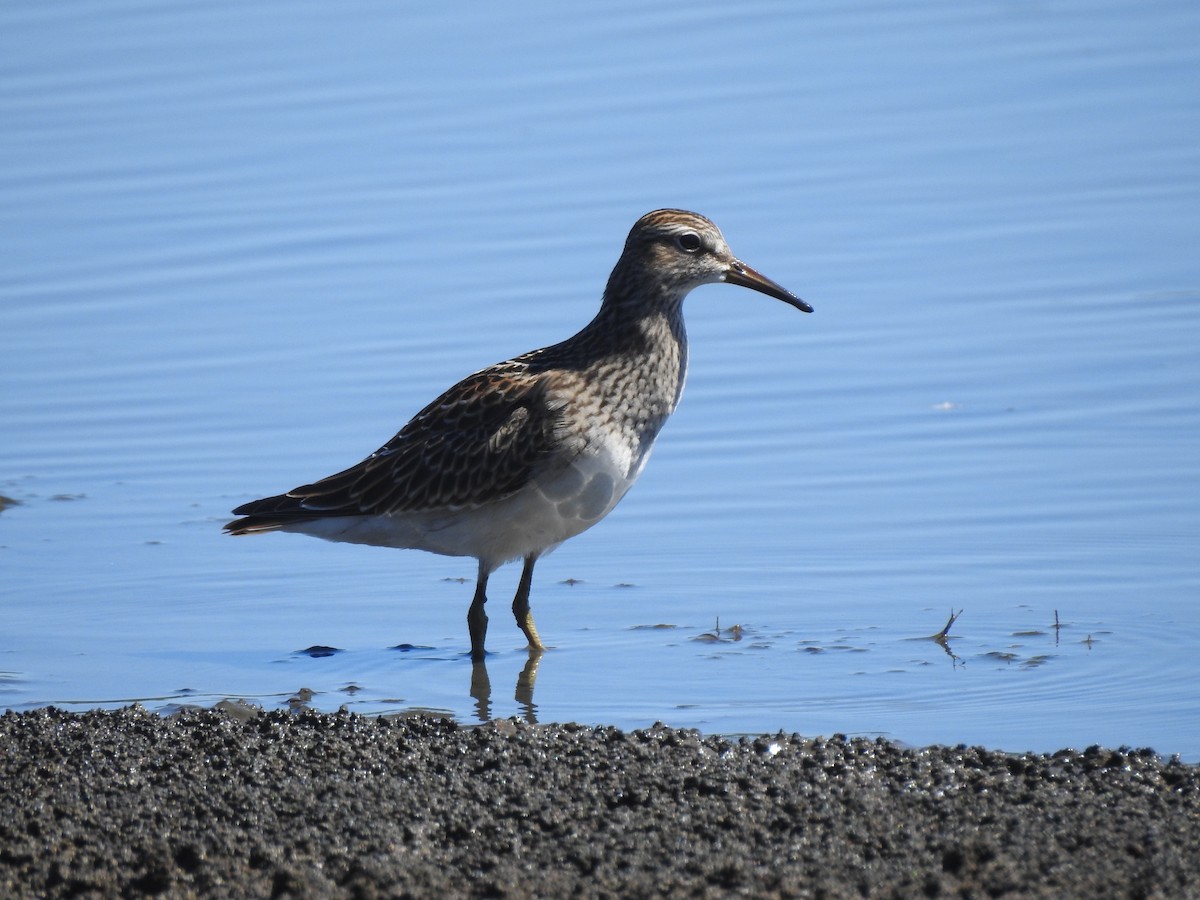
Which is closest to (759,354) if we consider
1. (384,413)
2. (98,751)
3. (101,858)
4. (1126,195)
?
(384,413)

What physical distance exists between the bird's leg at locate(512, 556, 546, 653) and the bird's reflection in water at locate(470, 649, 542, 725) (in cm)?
5

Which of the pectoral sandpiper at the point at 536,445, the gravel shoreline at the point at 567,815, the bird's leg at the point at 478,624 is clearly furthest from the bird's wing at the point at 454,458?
the gravel shoreline at the point at 567,815

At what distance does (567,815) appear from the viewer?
576 centimetres

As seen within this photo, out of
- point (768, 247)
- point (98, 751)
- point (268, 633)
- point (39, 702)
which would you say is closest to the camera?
point (98, 751)

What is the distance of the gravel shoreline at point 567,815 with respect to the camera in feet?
17.0

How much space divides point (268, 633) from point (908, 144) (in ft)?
29.3

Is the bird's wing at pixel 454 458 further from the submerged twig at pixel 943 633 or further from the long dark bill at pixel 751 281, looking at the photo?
the submerged twig at pixel 943 633

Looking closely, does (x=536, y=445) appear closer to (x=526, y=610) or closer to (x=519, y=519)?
(x=519, y=519)

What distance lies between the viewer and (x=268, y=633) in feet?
29.8

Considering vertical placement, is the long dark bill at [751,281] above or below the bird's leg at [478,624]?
above

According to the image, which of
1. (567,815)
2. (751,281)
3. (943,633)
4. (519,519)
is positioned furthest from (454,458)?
(567,815)

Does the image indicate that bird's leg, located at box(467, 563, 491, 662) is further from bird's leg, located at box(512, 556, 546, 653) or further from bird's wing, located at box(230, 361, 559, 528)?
bird's wing, located at box(230, 361, 559, 528)

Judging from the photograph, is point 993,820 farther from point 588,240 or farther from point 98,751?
point 588,240

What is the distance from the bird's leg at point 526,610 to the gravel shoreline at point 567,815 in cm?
177
